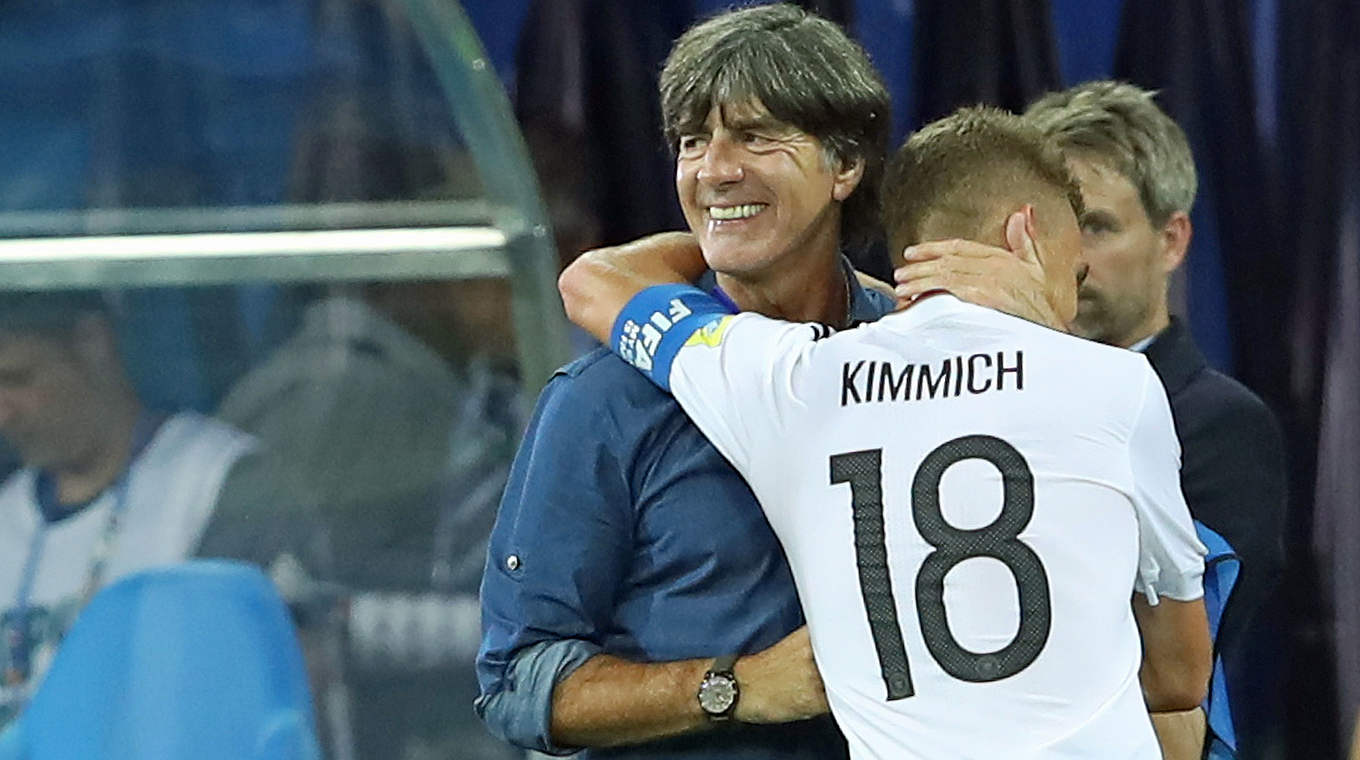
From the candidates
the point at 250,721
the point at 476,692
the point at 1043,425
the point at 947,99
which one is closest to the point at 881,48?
the point at 947,99

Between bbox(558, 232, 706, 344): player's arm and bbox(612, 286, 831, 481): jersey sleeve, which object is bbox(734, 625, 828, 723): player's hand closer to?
bbox(612, 286, 831, 481): jersey sleeve

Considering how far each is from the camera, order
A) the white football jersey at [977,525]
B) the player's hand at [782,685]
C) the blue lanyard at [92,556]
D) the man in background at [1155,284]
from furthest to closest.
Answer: the blue lanyard at [92,556]
the man in background at [1155,284]
the player's hand at [782,685]
the white football jersey at [977,525]

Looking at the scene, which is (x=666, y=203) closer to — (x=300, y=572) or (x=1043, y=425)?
(x=300, y=572)

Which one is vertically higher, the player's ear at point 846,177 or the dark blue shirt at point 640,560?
the player's ear at point 846,177

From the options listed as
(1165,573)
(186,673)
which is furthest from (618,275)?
(186,673)

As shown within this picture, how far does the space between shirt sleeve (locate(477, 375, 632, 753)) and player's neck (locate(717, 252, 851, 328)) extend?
0.67 feet

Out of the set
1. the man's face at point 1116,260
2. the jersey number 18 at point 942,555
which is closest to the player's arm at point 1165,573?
the jersey number 18 at point 942,555

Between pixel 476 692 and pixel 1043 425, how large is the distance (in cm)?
156

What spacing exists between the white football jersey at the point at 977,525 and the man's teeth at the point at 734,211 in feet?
0.72

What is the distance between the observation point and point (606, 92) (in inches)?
128

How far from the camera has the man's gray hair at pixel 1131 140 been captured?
270cm

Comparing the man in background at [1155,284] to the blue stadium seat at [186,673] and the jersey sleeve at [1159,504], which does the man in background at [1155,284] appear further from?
the blue stadium seat at [186,673]

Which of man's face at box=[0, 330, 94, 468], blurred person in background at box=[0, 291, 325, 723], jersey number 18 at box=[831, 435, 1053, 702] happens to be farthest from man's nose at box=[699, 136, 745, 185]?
man's face at box=[0, 330, 94, 468]

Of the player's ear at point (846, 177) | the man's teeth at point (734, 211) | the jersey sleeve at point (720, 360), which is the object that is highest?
the player's ear at point (846, 177)
